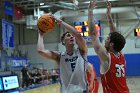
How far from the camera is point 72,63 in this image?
3484mm

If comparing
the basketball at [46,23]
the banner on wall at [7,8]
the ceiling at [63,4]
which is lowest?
the basketball at [46,23]

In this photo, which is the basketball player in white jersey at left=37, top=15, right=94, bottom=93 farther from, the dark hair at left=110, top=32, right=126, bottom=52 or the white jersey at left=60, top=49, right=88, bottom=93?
the dark hair at left=110, top=32, right=126, bottom=52

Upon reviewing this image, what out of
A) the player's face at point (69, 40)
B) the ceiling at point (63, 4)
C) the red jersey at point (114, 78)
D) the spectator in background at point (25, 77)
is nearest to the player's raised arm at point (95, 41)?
the red jersey at point (114, 78)

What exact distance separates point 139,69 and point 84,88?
18498 mm

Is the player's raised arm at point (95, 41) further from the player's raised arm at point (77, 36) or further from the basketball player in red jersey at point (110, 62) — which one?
the player's raised arm at point (77, 36)

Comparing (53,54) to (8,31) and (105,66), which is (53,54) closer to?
(105,66)

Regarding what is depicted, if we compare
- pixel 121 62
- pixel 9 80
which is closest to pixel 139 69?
pixel 9 80

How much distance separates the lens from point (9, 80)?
867 cm

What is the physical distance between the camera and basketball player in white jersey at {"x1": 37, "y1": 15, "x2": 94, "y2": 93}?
3.45 meters

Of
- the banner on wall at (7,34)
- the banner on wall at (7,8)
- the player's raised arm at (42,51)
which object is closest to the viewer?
the player's raised arm at (42,51)

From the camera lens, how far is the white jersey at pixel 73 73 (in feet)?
11.3

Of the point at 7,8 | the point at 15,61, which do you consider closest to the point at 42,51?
the point at 7,8

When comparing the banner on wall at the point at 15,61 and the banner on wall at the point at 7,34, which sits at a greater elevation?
the banner on wall at the point at 7,34

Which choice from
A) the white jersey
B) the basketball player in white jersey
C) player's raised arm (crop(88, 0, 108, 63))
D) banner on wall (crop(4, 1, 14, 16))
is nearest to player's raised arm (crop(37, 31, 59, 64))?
the basketball player in white jersey
